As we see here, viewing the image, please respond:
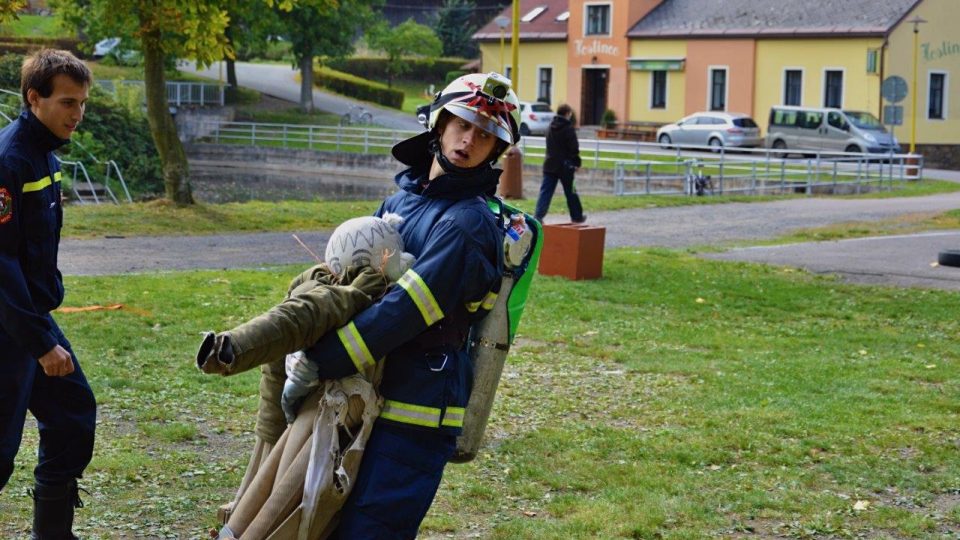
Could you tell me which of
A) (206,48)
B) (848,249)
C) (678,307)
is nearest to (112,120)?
(206,48)

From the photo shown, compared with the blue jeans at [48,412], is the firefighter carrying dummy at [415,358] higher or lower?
higher

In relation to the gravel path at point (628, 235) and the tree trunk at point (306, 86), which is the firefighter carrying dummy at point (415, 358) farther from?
the tree trunk at point (306, 86)

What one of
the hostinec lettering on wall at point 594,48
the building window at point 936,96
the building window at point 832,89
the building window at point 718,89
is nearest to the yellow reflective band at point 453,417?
the building window at point 832,89

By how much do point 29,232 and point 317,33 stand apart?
52.1 metres

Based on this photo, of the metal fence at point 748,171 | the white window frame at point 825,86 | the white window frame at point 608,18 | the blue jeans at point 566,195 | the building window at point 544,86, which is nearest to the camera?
the blue jeans at point 566,195

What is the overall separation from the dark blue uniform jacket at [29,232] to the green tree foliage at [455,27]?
240 ft

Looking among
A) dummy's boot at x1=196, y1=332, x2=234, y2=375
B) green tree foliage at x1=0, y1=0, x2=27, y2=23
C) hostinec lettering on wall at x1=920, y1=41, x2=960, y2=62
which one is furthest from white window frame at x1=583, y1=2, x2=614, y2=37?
dummy's boot at x1=196, y1=332, x2=234, y2=375

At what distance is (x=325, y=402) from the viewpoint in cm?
355

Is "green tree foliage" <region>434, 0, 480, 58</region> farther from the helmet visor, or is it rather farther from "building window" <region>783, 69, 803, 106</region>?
the helmet visor

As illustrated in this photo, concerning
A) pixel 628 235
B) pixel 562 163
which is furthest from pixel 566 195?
pixel 628 235

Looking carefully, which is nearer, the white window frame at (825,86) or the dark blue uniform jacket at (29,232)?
the dark blue uniform jacket at (29,232)

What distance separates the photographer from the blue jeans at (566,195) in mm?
19266

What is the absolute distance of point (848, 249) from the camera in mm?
17562

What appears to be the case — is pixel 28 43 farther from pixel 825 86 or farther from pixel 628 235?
pixel 628 235
